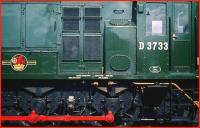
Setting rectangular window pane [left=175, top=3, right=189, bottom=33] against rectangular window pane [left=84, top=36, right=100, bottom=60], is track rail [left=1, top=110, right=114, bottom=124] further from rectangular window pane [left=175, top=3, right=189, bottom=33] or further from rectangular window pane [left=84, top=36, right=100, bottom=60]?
rectangular window pane [left=175, top=3, right=189, bottom=33]

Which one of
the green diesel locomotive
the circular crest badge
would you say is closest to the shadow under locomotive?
the green diesel locomotive

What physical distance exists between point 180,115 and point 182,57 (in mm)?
1481

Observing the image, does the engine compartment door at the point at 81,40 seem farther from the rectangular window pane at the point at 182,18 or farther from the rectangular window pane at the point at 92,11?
the rectangular window pane at the point at 182,18

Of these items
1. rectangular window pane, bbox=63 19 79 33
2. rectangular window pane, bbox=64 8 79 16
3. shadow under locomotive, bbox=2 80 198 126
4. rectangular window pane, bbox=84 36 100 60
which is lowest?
shadow under locomotive, bbox=2 80 198 126

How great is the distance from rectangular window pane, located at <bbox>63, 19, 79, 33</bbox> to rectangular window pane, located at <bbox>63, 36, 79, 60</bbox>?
0.20 m

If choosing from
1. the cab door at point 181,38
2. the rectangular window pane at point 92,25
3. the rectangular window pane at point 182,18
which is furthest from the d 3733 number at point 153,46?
the rectangular window pane at point 92,25

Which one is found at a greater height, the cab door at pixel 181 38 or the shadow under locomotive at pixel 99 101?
the cab door at pixel 181 38

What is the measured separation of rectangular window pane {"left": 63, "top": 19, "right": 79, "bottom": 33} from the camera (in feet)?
27.2

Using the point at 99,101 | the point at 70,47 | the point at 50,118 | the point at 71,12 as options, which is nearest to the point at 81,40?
the point at 70,47

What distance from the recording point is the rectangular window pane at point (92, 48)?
8203mm

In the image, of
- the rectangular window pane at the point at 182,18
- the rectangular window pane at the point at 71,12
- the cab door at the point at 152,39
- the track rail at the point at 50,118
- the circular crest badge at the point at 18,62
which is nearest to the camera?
the track rail at the point at 50,118

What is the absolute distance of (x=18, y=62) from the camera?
26.3 feet

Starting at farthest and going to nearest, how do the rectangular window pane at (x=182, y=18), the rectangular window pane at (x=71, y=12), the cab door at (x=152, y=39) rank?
the rectangular window pane at (x=71, y=12) → the rectangular window pane at (x=182, y=18) → the cab door at (x=152, y=39)

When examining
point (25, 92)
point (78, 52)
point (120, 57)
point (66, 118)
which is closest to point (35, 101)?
point (25, 92)
